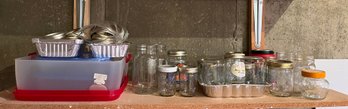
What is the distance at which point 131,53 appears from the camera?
134 cm

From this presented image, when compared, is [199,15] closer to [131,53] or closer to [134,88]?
[131,53]

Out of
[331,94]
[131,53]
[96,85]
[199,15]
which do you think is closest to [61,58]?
[96,85]

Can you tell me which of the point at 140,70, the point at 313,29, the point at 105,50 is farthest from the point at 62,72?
the point at 313,29

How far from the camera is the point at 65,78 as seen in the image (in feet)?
3.08

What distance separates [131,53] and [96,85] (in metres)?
0.42

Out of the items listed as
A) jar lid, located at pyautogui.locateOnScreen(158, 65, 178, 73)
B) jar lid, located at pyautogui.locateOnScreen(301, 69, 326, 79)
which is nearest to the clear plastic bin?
jar lid, located at pyautogui.locateOnScreen(158, 65, 178, 73)

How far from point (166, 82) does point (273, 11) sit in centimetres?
73

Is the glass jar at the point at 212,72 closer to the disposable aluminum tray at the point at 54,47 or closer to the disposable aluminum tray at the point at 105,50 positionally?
the disposable aluminum tray at the point at 105,50

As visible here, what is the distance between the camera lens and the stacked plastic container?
3.04 ft

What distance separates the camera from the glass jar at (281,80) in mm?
1080

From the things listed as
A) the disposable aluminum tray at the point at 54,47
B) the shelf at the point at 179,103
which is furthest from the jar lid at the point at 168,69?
the disposable aluminum tray at the point at 54,47

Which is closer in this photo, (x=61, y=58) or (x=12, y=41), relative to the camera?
(x=61, y=58)

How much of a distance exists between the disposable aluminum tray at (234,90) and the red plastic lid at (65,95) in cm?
36

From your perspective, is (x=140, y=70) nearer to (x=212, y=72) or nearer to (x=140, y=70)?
(x=140, y=70)
